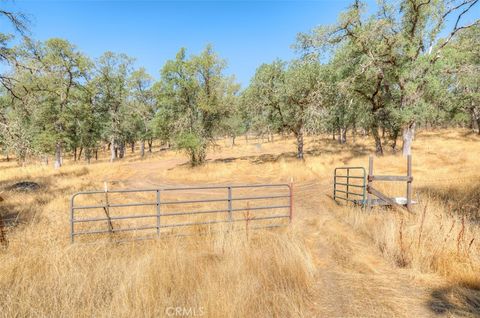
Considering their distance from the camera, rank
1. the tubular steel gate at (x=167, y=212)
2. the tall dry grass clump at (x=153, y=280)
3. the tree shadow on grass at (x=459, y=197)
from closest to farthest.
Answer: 1. the tall dry grass clump at (x=153, y=280)
2. the tubular steel gate at (x=167, y=212)
3. the tree shadow on grass at (x=459, y=197)

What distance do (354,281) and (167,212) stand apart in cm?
759

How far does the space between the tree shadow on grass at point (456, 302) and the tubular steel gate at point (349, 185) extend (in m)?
5.58

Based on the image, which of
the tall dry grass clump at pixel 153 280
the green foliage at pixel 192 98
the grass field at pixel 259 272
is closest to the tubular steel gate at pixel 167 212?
the grass field at pixel 259 272

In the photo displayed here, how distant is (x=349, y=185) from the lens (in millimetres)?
10633

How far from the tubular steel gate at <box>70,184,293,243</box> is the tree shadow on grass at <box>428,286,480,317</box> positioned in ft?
13.6

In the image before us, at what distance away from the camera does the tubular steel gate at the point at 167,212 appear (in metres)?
6.98

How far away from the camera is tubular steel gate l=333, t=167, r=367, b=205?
36.5ft

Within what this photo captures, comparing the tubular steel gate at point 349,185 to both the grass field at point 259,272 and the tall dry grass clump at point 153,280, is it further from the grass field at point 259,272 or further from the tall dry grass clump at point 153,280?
the tall dry grass clump at point 153,280

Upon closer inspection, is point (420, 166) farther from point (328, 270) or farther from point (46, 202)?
point (46, 202)

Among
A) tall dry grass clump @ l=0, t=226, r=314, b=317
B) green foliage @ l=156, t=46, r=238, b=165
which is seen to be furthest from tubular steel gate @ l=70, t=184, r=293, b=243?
green foliage @ l=156, t=46, r=238, b=165

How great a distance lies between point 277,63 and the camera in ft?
81.8

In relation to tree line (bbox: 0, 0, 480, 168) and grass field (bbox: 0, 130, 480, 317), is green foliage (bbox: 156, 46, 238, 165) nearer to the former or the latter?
tree line (bbox: 0, 0, 480, 168)

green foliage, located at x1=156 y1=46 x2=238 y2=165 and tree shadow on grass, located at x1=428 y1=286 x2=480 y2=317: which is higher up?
green foliage, located at x1=156 y1=46 x2=238 y2=165

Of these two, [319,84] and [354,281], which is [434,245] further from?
[319,84]
